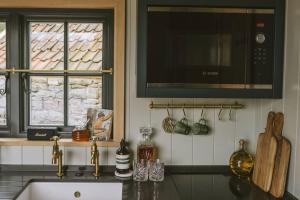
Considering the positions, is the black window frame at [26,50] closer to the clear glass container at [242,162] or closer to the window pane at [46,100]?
the window pane at [46,100]

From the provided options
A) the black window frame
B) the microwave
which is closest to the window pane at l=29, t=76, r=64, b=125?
the black window frame

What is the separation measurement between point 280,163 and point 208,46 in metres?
0.68

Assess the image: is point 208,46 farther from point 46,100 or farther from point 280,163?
point 46,100

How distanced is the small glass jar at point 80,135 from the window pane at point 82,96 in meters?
0.13

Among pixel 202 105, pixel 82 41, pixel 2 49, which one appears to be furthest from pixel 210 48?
pixel 2 49

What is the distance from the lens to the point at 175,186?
84.1 inches

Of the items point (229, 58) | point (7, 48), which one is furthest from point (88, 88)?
point (229, 58)

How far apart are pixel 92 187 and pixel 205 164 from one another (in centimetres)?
70

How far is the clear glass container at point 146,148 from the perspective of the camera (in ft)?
7.58

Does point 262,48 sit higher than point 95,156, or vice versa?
point 262,48

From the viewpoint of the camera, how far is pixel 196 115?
240 cm

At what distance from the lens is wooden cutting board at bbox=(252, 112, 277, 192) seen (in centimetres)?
197

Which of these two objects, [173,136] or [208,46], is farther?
[173,136]

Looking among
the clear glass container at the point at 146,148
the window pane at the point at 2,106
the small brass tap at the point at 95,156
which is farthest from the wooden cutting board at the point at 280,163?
the window pane at the point at 2,106
